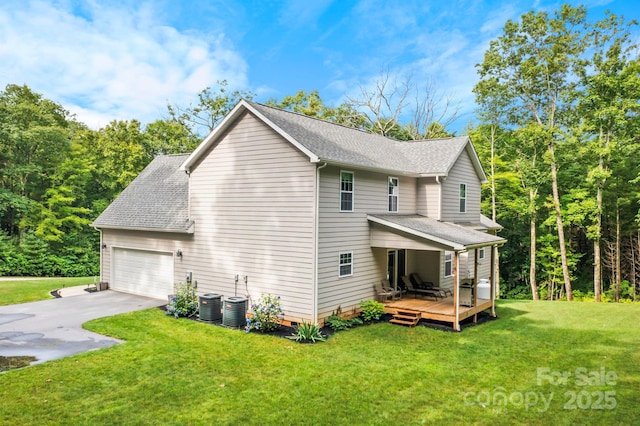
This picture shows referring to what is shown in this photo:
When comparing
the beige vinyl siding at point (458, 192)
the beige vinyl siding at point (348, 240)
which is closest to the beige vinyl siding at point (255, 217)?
the beige vinyl siding at point (348, 240)

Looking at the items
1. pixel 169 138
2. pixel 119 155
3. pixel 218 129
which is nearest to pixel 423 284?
pixel 218 129

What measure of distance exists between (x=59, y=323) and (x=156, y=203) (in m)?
6.43

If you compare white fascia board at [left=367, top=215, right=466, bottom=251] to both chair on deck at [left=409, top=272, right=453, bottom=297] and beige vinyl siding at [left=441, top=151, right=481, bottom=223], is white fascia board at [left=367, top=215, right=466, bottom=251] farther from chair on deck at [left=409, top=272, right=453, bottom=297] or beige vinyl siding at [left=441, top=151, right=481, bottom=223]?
beige vinyl siding at [left=441, top=151, right=481, bottom=223]

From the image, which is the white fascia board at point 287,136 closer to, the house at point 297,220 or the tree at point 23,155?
the house at point 297,220

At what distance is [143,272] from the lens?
16375mm

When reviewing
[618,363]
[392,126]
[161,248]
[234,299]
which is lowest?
[618,363]

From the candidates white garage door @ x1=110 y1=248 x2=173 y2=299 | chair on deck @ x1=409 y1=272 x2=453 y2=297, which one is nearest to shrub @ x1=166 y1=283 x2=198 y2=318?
white garage door @ x1=110 y1=248 x2=173 y2=299

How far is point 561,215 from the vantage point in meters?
24.2

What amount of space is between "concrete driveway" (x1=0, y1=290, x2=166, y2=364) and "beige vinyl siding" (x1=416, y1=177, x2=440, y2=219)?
11.0 meters

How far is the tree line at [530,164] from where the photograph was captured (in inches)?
835

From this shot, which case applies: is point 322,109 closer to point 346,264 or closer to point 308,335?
point 346,264

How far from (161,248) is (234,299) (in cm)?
526

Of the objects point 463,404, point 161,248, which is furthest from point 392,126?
point 463,404

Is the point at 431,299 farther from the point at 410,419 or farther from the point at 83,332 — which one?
the point at 83,332
